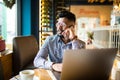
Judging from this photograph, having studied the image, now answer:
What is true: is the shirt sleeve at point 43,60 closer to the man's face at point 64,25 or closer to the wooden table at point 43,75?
the wooden table at point 43,75

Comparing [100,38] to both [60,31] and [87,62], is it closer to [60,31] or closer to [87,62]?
[60,31]

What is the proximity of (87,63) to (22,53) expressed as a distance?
1.76 meters

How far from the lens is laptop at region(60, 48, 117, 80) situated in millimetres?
1098

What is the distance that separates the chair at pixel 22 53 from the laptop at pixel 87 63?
164cm

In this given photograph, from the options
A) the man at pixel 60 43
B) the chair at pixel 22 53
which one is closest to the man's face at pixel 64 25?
the man at pixel 60 43

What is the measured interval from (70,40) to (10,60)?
1318 mm

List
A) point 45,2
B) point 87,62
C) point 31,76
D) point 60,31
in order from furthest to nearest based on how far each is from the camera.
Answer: point 45,2
point 60,31
point 31,76
point 87,62

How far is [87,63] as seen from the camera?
1153 mm

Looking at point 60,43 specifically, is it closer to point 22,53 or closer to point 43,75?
point 43,75

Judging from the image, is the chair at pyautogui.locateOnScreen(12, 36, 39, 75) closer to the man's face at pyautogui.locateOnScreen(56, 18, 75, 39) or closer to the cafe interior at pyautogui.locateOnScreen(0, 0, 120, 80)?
the cafe interior at pyautogui.locateOnScreen(0, 0, 120, 80)

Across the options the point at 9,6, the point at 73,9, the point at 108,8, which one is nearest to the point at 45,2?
the point at 9,6

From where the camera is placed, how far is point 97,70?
3.99ft

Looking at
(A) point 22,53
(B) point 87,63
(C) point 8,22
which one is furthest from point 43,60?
(C) point 8,22

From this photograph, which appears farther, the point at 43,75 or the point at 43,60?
the point at 43,60
